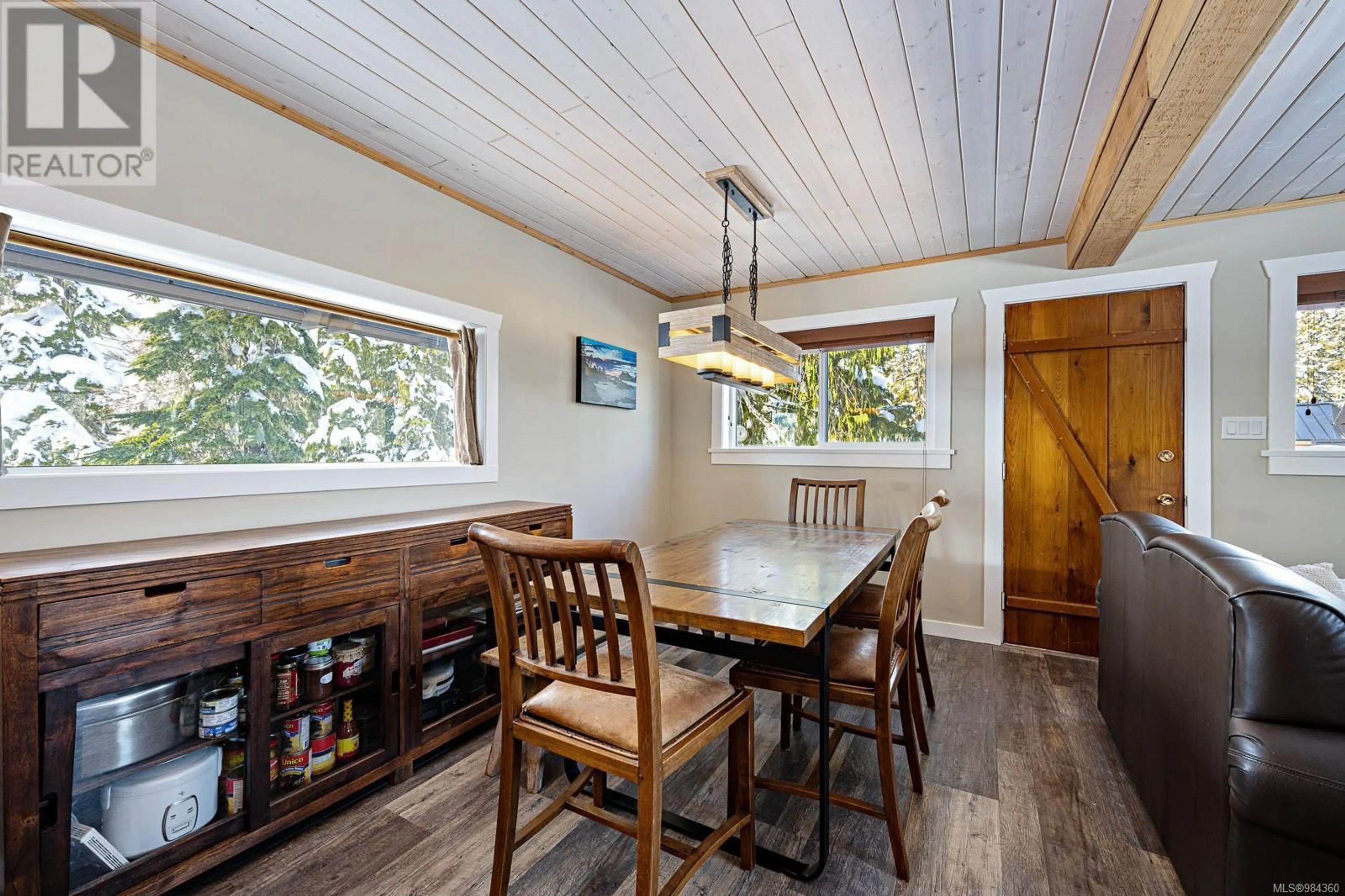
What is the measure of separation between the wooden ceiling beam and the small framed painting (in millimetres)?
2704

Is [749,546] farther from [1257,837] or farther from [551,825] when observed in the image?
[1257,837]

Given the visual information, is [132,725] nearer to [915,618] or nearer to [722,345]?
[722,345]

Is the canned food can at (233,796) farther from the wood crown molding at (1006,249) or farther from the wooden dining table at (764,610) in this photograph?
the wood crown molding at (1006,249)

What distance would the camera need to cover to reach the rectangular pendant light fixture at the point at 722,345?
2.03 m

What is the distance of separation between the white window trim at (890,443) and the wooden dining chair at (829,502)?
18 cm

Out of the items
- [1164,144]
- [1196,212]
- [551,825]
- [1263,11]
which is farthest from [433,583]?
[1196,212]

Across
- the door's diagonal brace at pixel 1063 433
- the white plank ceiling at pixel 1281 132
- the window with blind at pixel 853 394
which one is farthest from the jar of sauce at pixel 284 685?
the door's diagonal brace at pixel 1063 433

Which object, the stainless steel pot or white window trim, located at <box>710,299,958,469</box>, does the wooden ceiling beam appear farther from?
the stainless steel pot

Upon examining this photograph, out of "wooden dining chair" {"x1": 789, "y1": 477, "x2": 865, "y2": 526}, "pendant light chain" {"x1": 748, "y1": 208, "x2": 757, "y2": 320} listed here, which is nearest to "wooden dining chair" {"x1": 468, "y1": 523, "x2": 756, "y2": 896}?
"pendant light chain" {"x1": 748, "y1": 208, "x2": 757, "y2": 320}

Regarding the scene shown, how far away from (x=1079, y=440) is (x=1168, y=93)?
2104mm

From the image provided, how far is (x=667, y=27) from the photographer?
1621 millimetres

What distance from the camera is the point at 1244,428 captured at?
9.11ft

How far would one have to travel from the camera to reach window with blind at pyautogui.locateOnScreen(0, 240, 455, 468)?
1585 mm

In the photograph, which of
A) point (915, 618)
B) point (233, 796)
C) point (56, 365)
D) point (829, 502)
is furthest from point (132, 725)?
point (829, 502)
